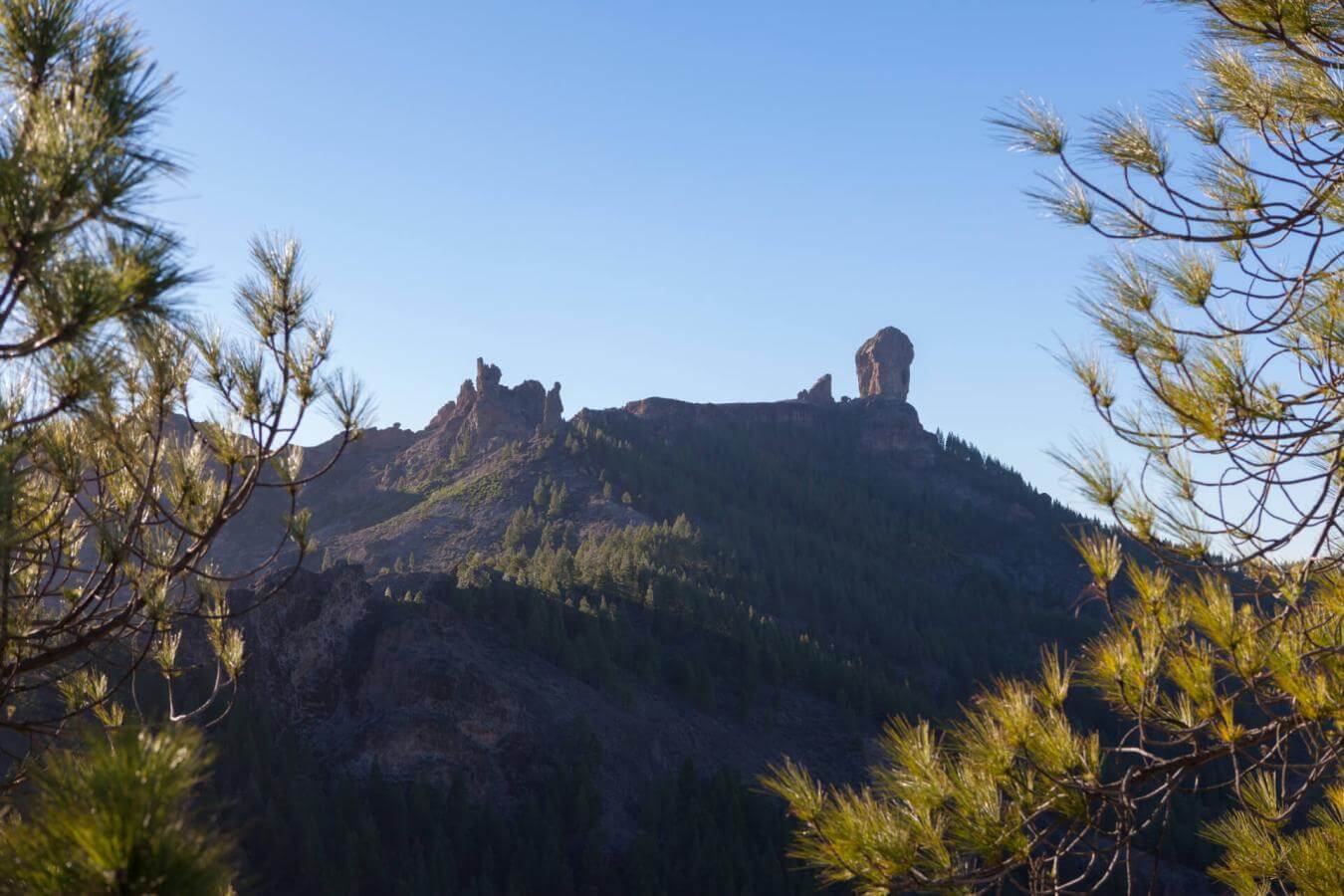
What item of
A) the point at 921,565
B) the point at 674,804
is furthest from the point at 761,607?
the point at 674,804

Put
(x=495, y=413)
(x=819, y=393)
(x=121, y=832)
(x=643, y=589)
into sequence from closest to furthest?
(x=121, y=832) → (x=643, y=589) → (x=495, y=413) → (x=819, y=393)

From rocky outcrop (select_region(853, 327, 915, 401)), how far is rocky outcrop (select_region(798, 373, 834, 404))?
3.87m

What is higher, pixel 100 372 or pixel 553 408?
pixel 553 408

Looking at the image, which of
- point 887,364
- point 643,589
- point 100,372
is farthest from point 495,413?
point 100,372

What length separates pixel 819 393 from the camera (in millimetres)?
99250

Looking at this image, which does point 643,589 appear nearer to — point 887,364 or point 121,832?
point 121,832

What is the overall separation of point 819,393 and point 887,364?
7746 mm

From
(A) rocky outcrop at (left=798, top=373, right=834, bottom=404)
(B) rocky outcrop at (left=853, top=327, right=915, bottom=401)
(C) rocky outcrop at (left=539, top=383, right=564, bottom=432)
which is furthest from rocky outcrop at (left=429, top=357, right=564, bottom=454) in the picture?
(B) rocky outcrop at (left=853, top=327, right=915, bottom=401)

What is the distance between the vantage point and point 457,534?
6384 centimetres

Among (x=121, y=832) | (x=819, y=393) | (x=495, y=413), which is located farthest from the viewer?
(x=819, y=393)

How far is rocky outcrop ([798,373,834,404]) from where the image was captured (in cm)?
9800

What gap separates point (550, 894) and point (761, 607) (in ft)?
93.0

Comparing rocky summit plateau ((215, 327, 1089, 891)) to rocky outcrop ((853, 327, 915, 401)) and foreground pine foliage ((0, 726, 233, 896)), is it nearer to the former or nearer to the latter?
rocky outcrop ((853, 327, 915, 401))

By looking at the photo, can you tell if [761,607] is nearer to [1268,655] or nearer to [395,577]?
[395,577]
